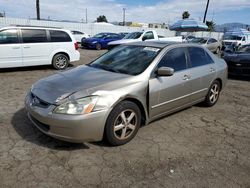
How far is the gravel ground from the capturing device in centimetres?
274

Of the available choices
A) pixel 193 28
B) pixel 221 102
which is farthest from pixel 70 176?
pixel 193 28

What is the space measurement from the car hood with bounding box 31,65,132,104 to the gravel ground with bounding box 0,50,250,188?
2.51 feet

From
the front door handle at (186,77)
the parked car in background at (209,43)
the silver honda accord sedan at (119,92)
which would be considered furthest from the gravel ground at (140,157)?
the parked car in background at (209,43)

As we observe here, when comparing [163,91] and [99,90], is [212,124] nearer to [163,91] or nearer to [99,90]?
[163,91]

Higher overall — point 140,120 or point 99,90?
point 99,90

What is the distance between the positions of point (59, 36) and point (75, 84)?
6.26 m

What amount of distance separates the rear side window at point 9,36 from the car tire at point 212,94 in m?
6.52

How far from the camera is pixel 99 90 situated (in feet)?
10.3

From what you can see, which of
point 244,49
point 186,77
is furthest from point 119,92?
point 244,49

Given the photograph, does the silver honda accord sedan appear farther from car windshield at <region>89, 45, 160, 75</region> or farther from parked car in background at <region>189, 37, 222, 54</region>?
parked car in background at <region>189, 37, 222, 54</region>

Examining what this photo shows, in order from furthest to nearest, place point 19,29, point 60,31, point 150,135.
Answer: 1. point 60,31
2. point 19,29
3. point 150,135

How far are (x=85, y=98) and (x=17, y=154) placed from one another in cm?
122

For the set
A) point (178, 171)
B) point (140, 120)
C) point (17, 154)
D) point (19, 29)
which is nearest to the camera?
point (178, 171)

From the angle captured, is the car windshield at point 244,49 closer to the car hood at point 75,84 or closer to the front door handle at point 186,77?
the front door handle at point 186,77
